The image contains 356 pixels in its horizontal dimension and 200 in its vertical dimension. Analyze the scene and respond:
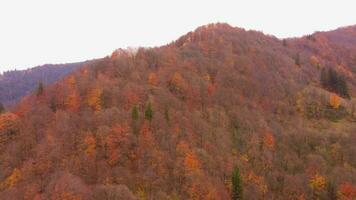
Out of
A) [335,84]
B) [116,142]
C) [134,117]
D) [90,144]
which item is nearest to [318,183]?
[134,117]

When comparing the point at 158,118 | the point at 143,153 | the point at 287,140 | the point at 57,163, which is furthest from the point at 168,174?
the point at 287,140

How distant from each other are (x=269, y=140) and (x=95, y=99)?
62.2 m

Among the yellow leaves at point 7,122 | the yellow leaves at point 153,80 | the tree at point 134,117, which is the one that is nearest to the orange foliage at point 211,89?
the yellow leaves at point 153,80

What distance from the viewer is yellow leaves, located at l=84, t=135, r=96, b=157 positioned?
108875 mm

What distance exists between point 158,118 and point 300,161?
49.4 m

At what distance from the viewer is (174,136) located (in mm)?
120750

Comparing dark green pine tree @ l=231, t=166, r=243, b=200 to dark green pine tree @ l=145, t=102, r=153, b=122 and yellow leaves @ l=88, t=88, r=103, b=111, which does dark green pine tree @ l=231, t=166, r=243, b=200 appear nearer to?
dark green pine tree @ l=145, t=102, r=153, b=122

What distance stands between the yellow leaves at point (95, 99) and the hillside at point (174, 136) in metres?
0.42

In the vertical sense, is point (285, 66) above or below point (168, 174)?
above

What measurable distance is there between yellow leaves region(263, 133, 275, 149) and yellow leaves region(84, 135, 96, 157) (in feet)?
195

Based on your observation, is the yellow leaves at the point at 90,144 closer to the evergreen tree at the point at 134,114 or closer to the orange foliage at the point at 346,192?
the evergreen tree at the point at 134,114

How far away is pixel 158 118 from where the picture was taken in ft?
411

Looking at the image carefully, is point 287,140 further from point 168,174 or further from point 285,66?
point 285,66

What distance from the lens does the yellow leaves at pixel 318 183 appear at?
116 meters
